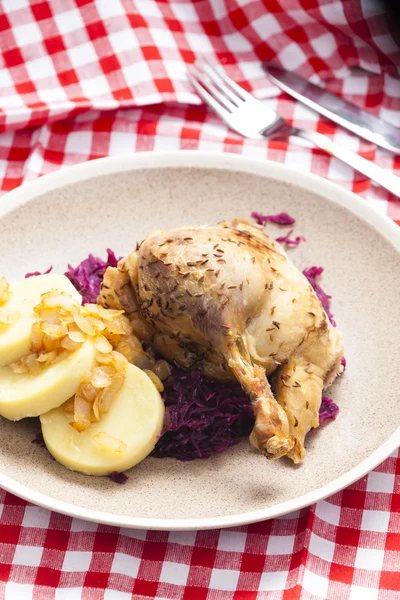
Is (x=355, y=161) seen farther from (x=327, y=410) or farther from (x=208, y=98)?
(x=327, y=410)

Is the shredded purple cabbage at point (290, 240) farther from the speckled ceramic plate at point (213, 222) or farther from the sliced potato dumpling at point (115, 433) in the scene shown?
the sliced potato dumpling at point (115, 433)

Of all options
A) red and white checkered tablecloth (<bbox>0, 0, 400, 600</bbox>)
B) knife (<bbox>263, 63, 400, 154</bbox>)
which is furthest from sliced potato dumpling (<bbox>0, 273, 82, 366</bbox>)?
knife (<bbox>263, 63, 400, 154</bbox>)

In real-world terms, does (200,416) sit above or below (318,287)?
below

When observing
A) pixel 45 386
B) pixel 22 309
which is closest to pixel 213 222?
pixel 22 309

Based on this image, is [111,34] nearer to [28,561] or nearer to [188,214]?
[188,214]

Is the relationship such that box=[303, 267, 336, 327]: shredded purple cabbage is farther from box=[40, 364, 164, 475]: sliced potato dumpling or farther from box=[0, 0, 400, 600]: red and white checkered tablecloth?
box=[40, 364, 164, 475]: sliced potato dumpling

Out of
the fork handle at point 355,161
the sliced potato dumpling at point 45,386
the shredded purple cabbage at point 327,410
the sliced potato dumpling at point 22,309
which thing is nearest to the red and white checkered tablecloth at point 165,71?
the fork handle at point 355,161
